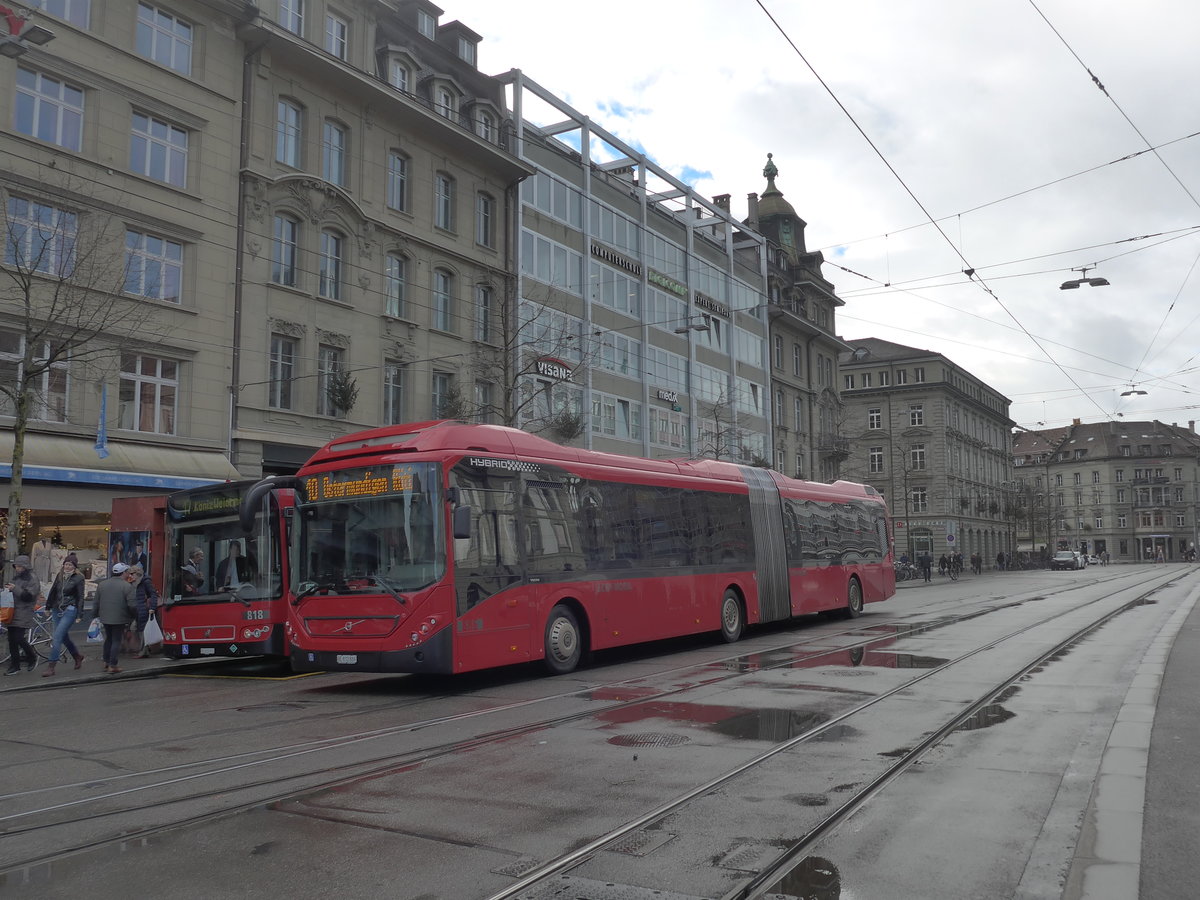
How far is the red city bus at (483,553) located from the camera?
1175 cm

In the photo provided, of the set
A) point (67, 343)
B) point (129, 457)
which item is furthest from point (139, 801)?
point (129, 457)

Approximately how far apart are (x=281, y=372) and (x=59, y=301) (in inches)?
261

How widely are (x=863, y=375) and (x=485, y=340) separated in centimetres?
5957

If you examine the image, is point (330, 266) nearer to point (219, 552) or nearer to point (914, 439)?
point (219, 552)

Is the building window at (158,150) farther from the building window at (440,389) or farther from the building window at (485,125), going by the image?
the building window at (485,125)

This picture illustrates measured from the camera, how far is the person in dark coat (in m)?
15.0

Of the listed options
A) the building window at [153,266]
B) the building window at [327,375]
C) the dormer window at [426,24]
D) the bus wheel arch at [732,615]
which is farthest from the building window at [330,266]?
the bus wheel arch at [732,615]

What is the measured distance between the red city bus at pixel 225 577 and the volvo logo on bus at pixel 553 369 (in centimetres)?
1712

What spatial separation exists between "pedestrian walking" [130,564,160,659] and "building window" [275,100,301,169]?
13.2 meters

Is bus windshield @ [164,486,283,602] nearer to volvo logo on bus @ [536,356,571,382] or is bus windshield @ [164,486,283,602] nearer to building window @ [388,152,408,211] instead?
building window @ [388,152,408,211]

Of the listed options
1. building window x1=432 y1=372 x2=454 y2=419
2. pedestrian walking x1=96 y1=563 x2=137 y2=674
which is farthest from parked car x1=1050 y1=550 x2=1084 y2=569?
pedestrian walking x1=96 y1=563 x2=137 y2=674

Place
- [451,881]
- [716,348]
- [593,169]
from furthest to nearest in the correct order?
[716,348]
[593,169]
[451,881]

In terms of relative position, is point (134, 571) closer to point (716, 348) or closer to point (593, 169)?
point (593, 169)

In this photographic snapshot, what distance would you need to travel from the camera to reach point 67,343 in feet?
55.2
